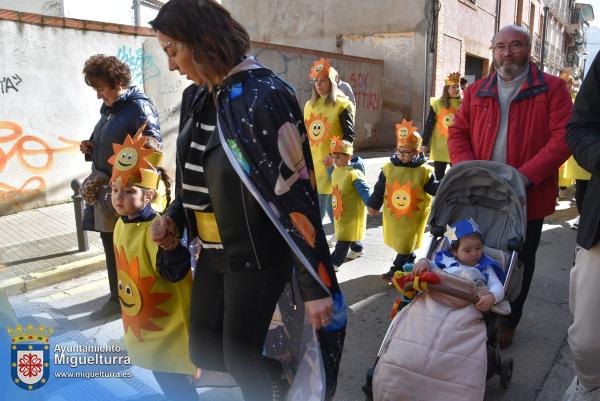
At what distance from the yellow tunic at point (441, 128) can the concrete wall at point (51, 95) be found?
427 centimetres

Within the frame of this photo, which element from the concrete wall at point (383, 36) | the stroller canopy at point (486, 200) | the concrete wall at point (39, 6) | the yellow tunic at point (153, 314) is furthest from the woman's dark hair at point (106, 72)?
the concrete wall at point (383, 36)

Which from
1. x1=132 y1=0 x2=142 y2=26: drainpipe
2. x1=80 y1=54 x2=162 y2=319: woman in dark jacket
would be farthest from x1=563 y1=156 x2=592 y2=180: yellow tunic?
x1=132 y1=0 x2=142 y2=26: drainpipe

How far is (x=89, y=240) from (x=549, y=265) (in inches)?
197

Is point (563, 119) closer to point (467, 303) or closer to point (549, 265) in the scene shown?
point (467, 303)

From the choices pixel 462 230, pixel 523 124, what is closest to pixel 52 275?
pixel 462 230

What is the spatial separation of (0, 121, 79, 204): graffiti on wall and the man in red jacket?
5.80m

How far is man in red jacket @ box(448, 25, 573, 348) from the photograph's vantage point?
10.4ft

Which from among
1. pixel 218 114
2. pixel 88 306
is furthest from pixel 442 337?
pixel 88 306

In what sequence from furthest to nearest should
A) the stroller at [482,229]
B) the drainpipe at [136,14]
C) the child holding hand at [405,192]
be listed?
the drainpipe at [136,14] → the child holding hand at [405,192] → the stroller at [482,229]

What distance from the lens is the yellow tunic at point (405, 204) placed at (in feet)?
14.3

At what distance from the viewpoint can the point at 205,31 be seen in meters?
1.88

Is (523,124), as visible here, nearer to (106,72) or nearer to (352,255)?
(352,255)

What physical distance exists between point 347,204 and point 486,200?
1623mm

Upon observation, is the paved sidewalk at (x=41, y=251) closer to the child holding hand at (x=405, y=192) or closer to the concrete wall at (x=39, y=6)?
the child holding hand at (x=405, y=192)
